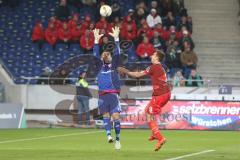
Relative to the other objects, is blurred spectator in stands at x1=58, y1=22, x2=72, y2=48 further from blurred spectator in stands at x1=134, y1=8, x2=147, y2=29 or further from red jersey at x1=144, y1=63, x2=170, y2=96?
red jersey at x1=144, y1=63, x2=170, y2=96

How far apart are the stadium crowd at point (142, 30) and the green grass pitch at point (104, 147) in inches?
349

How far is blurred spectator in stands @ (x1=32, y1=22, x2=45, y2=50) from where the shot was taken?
121 ft

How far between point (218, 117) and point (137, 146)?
1094 cm

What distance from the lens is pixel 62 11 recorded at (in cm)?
3797

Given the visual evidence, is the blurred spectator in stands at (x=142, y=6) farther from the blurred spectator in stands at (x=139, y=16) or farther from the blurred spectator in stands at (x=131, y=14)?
the blurred spectator in stands at (x=131, y=14)

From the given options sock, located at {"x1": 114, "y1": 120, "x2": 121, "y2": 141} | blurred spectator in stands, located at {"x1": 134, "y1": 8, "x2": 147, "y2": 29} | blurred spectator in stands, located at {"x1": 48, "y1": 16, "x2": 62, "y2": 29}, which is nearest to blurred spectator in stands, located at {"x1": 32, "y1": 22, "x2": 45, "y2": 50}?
blurred spectator in stands, located at {"x1": 48, "y1": 16, "x2": 62, "y2": 29}

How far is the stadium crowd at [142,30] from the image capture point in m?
35.3

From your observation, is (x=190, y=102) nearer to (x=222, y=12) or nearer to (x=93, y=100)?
(x=93, y=100)

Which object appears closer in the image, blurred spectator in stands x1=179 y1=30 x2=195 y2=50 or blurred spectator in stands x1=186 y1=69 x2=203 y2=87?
blurred spectator in stands x1=186 y1=69 x2=203 y2=87

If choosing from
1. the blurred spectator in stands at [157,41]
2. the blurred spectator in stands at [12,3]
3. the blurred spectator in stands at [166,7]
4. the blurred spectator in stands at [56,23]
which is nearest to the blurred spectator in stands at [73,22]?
the blurred spectator in stands at [56,23]

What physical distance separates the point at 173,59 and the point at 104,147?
51.0ft

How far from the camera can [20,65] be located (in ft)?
121

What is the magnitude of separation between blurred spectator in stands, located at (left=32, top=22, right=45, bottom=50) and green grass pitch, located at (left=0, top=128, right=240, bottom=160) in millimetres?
11046

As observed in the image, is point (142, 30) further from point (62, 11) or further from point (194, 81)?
point (194, 81)
